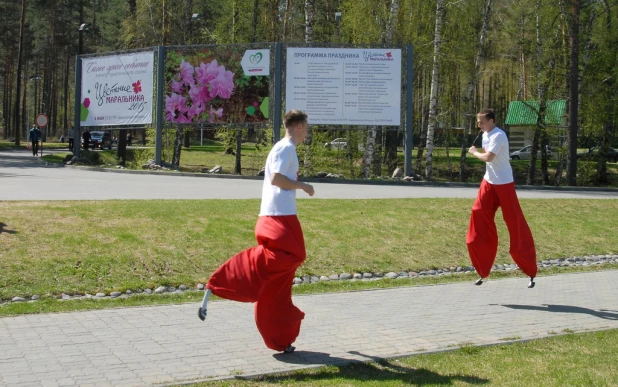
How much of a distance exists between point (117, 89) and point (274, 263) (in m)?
26.6

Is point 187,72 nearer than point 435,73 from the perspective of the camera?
Yes

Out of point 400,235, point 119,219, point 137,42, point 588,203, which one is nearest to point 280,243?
point 119,219

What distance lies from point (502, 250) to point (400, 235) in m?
1.86

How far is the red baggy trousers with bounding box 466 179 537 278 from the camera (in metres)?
8.93

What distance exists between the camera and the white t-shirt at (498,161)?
883cm

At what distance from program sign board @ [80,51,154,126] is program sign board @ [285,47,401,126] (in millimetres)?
6376

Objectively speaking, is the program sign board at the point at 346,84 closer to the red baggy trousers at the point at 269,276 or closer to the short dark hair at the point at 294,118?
the short dark hair at the point at 294,118

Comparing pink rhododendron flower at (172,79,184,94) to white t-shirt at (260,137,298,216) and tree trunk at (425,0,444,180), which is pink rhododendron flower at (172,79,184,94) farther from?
white t-shirt at (260,137,298,216)

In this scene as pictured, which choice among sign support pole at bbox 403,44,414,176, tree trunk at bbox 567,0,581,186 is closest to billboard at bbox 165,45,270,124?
sign support pole at bbox 403,44,414,176

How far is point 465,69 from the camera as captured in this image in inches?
1599

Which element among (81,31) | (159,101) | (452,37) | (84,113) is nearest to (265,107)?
(159,101)

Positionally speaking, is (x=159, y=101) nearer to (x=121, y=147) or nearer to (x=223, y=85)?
(x=223, y=85)

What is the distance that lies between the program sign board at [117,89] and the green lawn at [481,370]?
82.6 feet

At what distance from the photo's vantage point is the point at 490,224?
354 inches
